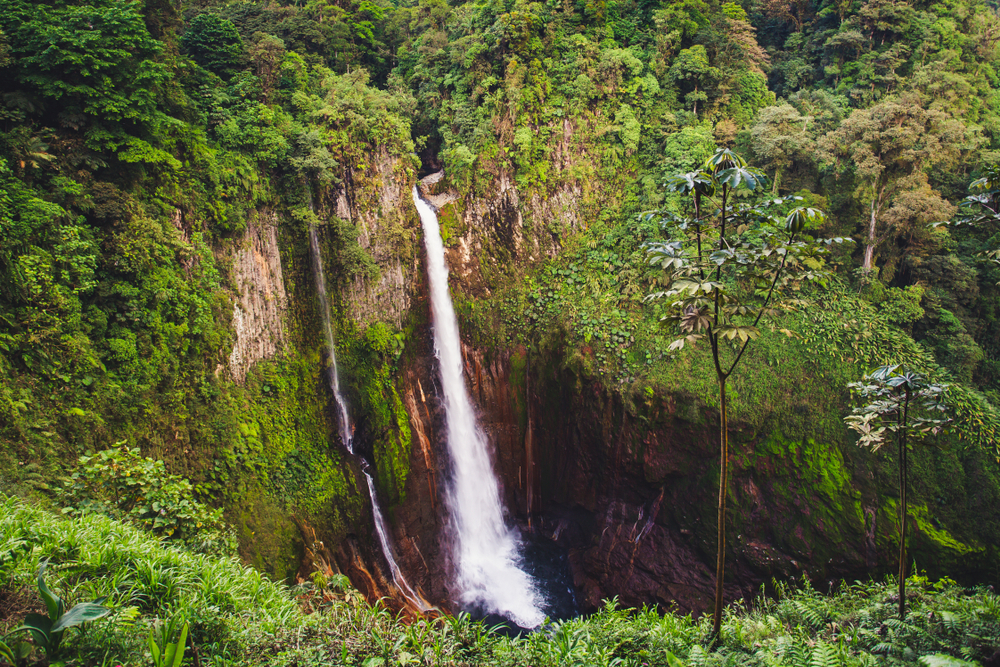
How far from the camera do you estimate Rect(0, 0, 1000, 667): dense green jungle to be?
4070mm

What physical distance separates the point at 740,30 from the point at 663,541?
1557 cm

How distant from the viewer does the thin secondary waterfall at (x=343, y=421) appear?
1051cm

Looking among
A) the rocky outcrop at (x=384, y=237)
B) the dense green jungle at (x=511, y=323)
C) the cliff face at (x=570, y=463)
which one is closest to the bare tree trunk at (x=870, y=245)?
the dense green jungle at (x=511, y=323)

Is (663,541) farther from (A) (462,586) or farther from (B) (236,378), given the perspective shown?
(B) (236,378)

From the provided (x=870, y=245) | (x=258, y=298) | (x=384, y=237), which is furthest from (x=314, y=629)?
(x=870, y=245)

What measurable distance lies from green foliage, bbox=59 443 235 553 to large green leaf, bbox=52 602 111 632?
3104mm

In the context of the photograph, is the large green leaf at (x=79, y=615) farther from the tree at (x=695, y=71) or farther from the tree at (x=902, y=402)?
the tree at (x=695, y=71)

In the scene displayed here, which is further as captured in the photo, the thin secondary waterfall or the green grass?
the thin secondary waterfall

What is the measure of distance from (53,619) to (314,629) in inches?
73.8

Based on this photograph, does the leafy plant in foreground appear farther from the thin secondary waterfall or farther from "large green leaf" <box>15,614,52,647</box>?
the thin secondary waterfall

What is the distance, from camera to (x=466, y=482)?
490 inches

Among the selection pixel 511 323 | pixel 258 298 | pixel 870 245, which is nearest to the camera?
pixel 258 298

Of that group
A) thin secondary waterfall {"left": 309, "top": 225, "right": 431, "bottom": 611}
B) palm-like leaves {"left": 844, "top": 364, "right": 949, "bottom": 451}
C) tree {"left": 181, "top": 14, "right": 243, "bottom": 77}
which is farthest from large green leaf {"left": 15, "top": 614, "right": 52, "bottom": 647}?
tree {"left": 181, "top": 14, "right": 243, "bottom": 77}

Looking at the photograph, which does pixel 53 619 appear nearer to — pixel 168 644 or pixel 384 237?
pixel 168 644
